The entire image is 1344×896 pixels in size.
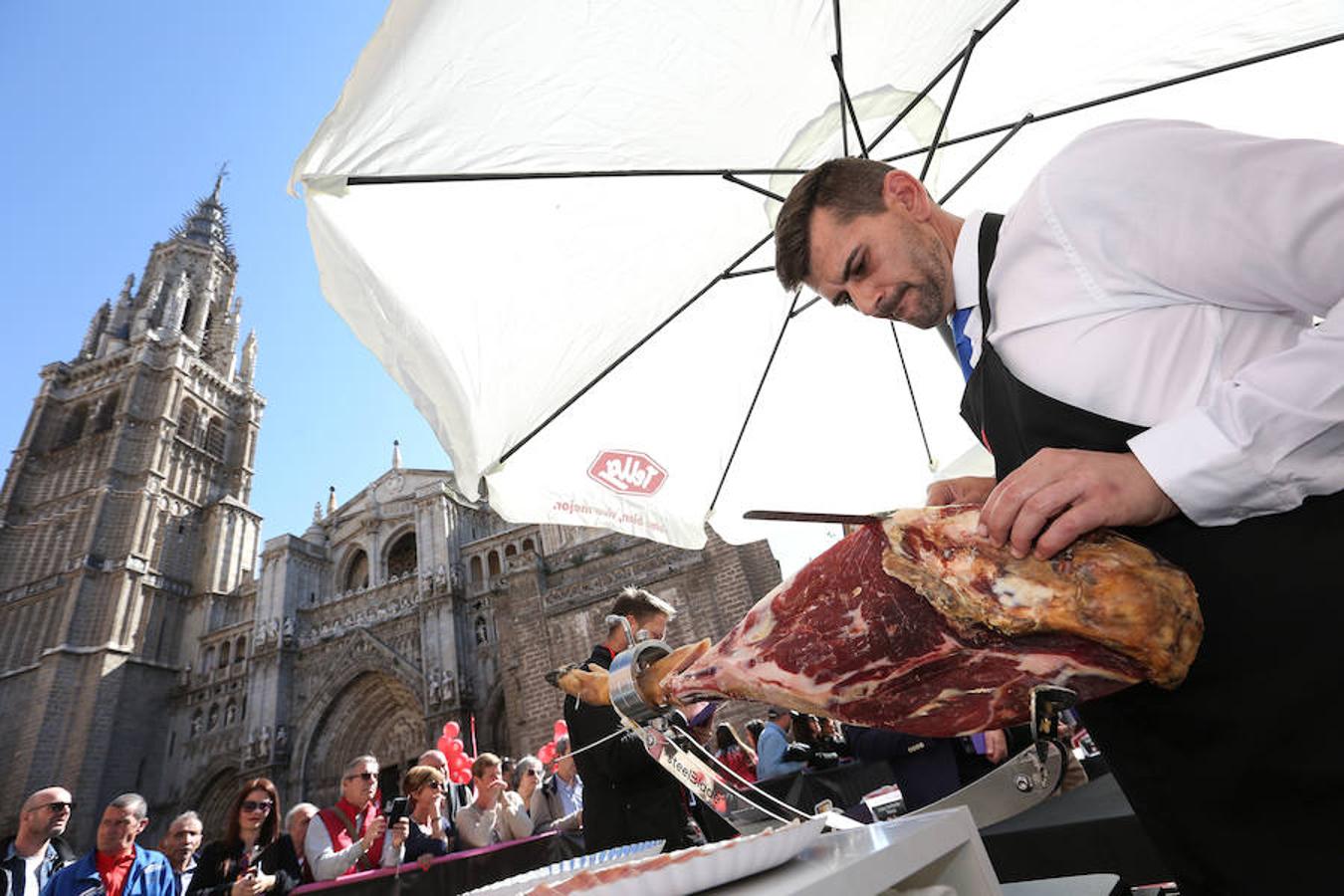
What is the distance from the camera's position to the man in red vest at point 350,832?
15.0ft

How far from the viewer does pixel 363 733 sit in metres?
→ 20.9

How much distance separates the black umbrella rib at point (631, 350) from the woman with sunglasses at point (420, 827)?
3.43 meters

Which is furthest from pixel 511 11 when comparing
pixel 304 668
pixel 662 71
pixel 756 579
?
pixel 304 668

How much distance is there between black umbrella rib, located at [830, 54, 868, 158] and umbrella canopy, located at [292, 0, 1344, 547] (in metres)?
0.02

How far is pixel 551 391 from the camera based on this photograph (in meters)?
2.52

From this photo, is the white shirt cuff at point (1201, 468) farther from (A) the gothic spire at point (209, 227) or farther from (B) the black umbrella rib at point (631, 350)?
(A) the gothic spire at point (209, 227)

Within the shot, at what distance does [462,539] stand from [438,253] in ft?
74.4

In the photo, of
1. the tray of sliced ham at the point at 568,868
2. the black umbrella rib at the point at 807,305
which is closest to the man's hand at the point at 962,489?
the tray of sliced ham at the point at 568,868

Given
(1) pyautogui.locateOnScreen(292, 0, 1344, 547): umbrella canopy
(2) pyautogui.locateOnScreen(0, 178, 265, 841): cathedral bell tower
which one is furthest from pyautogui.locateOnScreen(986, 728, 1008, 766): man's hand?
(2) pyautogui.locateOnScreen(0, 178, 265, 841): cathedral bell tower

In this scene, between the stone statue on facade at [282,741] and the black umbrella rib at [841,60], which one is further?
the stone statue on facade at [282,741]

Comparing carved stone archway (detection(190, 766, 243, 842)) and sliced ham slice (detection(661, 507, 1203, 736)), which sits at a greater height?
carved stone archway (detection(190, 766, 243, 842))

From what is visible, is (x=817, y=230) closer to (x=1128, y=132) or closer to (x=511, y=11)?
(x=1128, y=132)

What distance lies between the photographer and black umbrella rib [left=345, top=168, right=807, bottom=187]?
1.92m

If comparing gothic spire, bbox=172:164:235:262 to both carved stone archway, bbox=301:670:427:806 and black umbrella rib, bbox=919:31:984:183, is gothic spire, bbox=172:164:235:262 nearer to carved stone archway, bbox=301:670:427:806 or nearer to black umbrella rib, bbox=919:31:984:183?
carved stone archway, bbox=301:670:427:806
